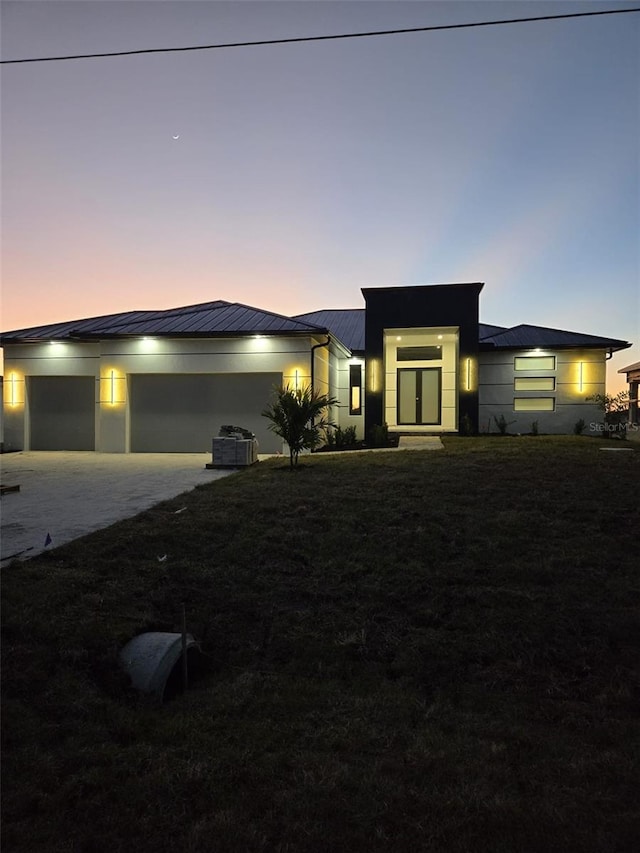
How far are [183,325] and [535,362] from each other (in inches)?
531

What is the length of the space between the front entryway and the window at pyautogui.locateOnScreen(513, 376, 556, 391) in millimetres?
3023

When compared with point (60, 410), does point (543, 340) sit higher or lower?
higher

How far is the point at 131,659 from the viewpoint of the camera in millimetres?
3080

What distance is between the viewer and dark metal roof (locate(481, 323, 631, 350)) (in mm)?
17500

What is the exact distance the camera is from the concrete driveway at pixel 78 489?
5.41 m

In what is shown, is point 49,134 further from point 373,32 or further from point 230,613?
point 230,613

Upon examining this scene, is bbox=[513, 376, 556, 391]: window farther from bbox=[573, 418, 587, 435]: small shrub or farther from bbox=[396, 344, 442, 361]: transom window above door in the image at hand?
bbox=[396, 344, 442, 361]: transom window above door

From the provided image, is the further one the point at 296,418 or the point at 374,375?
the point at 374,375

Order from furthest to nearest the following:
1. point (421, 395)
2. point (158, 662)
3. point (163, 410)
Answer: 1. point (421, 395)
2. point (163, 410)
3. point (158, 662)

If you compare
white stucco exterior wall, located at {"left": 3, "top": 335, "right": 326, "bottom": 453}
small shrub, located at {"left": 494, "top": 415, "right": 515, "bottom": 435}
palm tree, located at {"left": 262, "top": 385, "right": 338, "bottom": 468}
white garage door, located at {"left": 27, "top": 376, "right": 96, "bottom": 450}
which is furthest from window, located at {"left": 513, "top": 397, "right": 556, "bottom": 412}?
white garage door, located at {"left": 27, "top": 376, "right": 96, "bottom": 450}

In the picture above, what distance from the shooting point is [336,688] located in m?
3.08

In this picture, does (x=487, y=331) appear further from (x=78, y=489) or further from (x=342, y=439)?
(x=78, y=489)

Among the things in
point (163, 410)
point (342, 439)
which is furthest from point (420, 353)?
point (163, 410)

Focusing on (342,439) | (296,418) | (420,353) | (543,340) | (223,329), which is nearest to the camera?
(296,418)
